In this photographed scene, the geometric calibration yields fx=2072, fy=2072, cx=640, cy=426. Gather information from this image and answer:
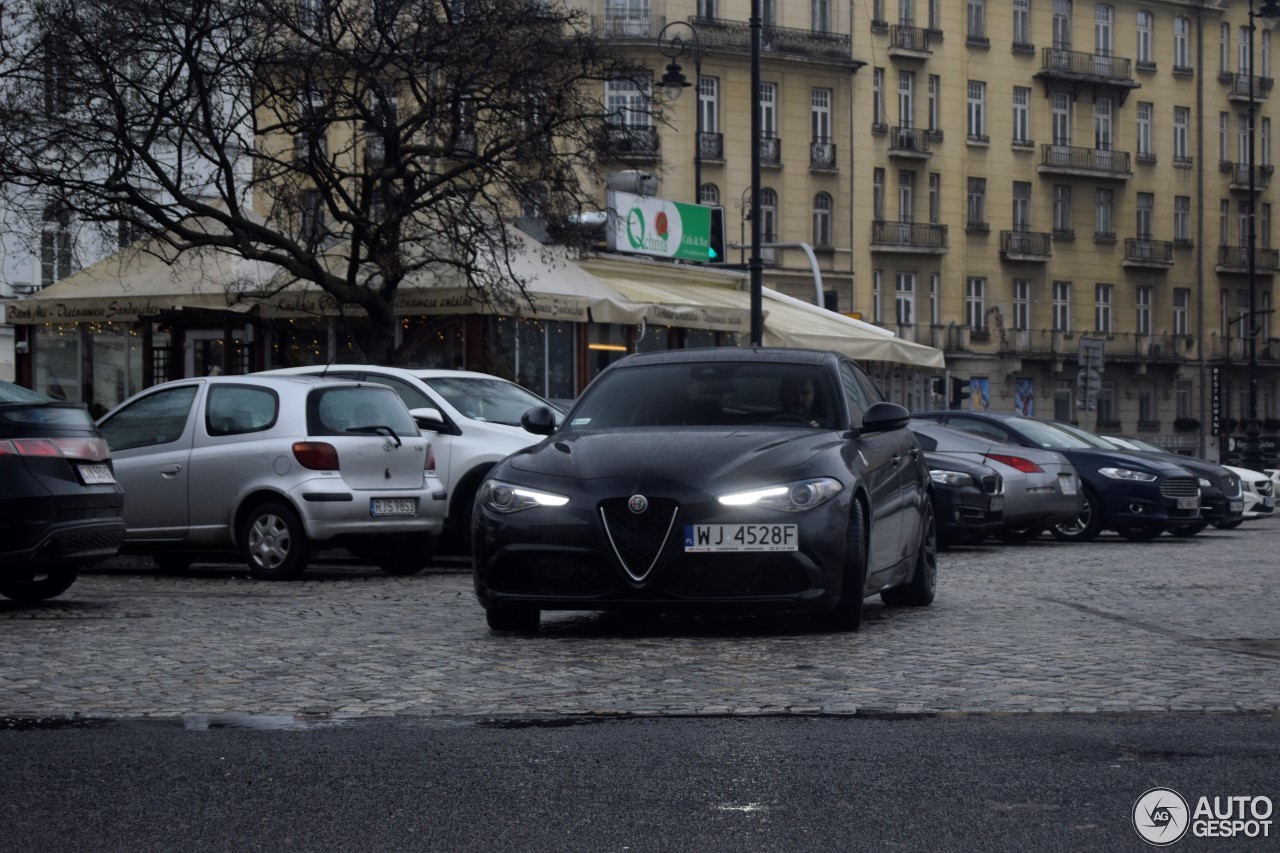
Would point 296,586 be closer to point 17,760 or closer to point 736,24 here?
point 17,760

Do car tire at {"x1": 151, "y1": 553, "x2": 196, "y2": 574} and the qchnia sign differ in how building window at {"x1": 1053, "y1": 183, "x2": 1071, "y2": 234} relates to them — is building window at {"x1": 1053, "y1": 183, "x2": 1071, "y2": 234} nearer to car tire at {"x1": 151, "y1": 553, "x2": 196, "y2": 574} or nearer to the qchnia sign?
the qchnia sign

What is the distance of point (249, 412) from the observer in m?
16.5

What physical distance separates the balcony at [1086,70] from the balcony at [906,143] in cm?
644

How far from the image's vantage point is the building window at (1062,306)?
248 ft

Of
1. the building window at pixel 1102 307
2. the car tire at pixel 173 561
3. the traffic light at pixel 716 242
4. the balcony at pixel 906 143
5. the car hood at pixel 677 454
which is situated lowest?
the car tire at pixel 173 561

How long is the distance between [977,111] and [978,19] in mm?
3249

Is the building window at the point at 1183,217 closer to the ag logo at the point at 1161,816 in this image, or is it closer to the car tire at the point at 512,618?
the car tire at the point at 512,618

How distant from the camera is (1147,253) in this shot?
77938mm

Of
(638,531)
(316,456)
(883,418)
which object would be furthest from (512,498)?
(316,456)

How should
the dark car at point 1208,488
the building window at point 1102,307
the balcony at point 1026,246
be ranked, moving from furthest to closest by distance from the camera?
the building window at point 1102,307 < the balcony at point 1026,246 < the dark car at point 1208,488

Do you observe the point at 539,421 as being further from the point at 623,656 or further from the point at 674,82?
the point at 674,82

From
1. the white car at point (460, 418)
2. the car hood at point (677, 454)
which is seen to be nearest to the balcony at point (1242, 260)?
the white car at point (460, 418)

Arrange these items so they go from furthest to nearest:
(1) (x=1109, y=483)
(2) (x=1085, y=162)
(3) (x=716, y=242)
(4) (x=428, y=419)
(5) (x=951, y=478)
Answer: (2) (x=1085, y=162)
(3) (x=716, y=242)
(1) (x=1109, y=483)
(5) (x=951, y=478)
(4) (x=428, y=419)

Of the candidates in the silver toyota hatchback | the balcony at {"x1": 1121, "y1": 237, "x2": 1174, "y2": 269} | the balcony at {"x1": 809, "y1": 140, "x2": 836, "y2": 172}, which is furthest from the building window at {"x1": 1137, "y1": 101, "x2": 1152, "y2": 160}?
the silver toyota hatchback
